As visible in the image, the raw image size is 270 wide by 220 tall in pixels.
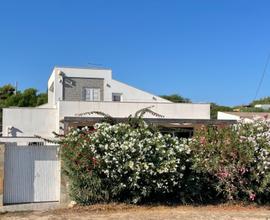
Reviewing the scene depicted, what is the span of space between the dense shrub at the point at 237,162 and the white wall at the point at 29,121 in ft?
85.0

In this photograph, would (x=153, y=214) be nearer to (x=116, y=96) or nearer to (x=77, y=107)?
(x=77, y=107)

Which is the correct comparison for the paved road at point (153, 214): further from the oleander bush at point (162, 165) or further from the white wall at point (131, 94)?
the white wall at point (131, 94)

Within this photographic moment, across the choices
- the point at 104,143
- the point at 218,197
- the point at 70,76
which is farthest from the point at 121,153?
the point at 70,76

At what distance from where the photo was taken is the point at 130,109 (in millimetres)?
39406

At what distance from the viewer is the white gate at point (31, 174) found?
12766 millimetres

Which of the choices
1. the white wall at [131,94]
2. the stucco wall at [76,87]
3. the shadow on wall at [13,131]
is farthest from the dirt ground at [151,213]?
the white wall at [131,94]

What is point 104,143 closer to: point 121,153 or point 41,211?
point 121,153

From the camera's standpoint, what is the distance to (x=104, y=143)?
12594 mm

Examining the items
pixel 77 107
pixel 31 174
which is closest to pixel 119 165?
pixel 31 174

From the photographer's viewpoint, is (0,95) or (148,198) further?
(0,95)

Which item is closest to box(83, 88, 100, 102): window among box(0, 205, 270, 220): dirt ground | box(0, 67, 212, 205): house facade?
box(0, 67, 212, 205): house facade

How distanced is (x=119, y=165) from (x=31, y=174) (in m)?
2.57

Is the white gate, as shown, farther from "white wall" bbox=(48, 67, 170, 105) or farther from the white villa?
"white wall" bbox=(48, 67, 170, 105)

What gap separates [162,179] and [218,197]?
6.78ft
